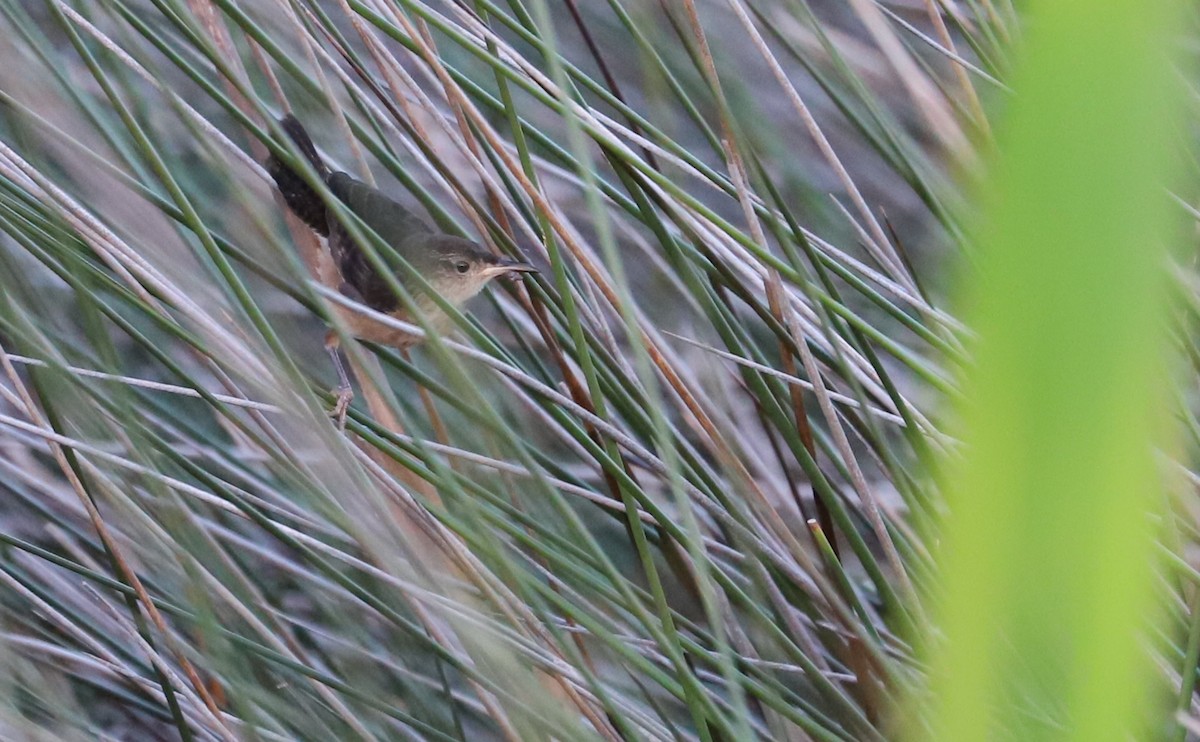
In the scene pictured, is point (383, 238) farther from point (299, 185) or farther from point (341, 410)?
point (341, 410)

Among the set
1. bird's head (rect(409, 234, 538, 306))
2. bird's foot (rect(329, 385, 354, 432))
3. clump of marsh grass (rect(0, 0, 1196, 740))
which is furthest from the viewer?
bird's head (rect(409, 234, 538, 306))

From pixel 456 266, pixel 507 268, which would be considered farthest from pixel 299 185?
pixel 507 268

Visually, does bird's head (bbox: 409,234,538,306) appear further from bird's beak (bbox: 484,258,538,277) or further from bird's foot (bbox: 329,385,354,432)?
bird's foot (bbox: 329,385,354,432)

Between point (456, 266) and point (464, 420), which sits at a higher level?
point (456, 266)

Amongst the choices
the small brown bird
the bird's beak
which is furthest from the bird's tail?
the bird's beak

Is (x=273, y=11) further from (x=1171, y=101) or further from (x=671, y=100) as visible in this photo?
(x=1171, y=101)

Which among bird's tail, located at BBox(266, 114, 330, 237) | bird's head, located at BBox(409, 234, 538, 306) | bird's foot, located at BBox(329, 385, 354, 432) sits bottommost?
bird's foot, located at BBox(329, 385, 354, 432)

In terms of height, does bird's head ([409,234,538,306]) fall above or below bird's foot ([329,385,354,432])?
above
